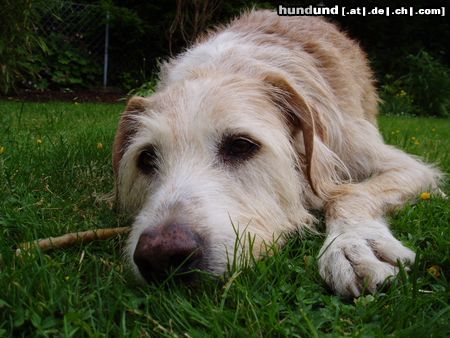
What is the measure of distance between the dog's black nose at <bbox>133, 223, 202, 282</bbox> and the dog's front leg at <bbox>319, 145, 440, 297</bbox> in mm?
542

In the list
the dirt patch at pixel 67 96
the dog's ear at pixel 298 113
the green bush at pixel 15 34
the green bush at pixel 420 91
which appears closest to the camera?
the dog's ear at pixel 298 113

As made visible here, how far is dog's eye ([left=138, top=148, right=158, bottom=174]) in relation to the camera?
2.85 meters

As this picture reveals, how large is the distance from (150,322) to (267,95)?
176 centimetres

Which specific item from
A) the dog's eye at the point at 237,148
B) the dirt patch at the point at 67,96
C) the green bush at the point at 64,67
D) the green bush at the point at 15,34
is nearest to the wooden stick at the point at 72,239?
the dog's eye at the point at 237,148

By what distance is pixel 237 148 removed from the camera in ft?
8.91

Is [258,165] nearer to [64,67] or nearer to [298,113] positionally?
[298,113]

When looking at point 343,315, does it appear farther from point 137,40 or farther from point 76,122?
point 137,40

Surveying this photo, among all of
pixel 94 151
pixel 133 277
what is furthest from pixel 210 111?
pixel 94 151

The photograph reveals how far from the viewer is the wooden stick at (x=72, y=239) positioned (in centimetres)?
220

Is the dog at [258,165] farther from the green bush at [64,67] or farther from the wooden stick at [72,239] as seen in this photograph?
the green bush at [64,67]

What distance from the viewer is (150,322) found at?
1681 millimetres

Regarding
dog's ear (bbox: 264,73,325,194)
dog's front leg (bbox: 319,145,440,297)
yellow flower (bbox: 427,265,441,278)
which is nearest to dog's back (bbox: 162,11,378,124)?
dog's ear (bbox: 264,73,325,194)

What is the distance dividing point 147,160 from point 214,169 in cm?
50

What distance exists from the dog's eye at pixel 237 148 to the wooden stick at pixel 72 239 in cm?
64
